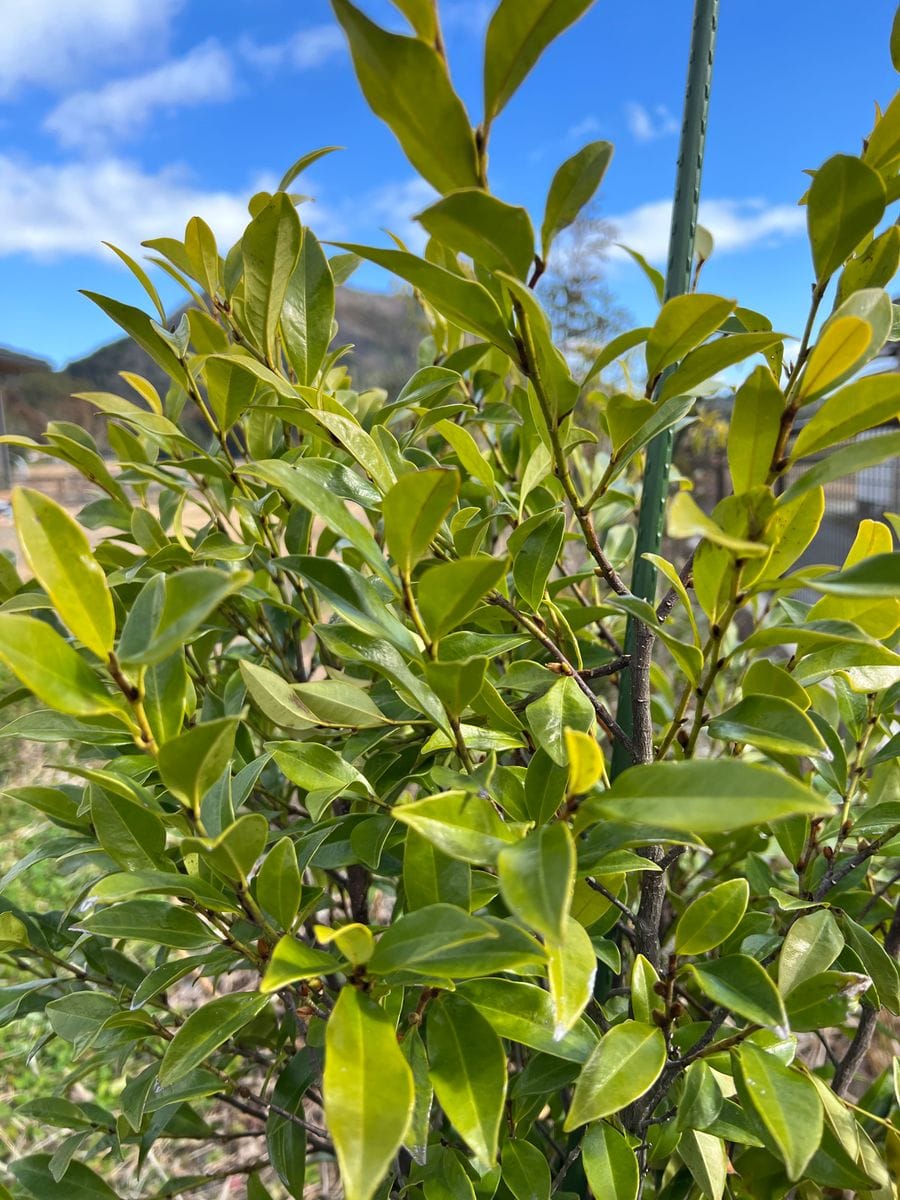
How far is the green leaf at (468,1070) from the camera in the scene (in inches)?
15.7

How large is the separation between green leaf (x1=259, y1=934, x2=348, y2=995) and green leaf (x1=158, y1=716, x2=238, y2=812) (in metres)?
0.08

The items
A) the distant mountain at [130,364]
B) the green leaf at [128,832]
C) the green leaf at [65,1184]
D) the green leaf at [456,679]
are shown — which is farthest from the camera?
the distant mountain at [130,364]

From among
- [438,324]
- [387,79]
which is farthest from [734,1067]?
[438,324]

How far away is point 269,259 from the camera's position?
52 centimetres

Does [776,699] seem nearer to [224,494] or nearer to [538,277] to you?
[538,277]

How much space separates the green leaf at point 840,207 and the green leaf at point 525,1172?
635mm

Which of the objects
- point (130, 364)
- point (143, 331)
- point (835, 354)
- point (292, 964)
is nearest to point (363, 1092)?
point (292, 964)

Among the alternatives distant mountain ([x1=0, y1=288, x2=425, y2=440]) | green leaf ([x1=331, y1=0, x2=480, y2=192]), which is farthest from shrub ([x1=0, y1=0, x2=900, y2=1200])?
distant mountain ([x1=0, y1=288, x2=425, y2=440])

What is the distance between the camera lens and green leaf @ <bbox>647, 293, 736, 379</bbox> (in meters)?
0.43

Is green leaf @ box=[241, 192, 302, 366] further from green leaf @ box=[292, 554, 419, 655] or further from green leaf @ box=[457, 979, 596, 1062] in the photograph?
green leaf @ box=[457, 979, 596, 1062]

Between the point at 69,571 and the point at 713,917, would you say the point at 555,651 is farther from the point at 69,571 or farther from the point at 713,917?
the point at 69,571

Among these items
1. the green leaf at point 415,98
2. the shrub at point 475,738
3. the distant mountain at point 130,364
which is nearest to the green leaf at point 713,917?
the shrub at point 475,738

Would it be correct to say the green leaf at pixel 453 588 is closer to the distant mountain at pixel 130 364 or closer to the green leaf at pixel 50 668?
the green leaf at pixel 50 668

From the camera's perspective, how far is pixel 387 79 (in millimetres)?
329
